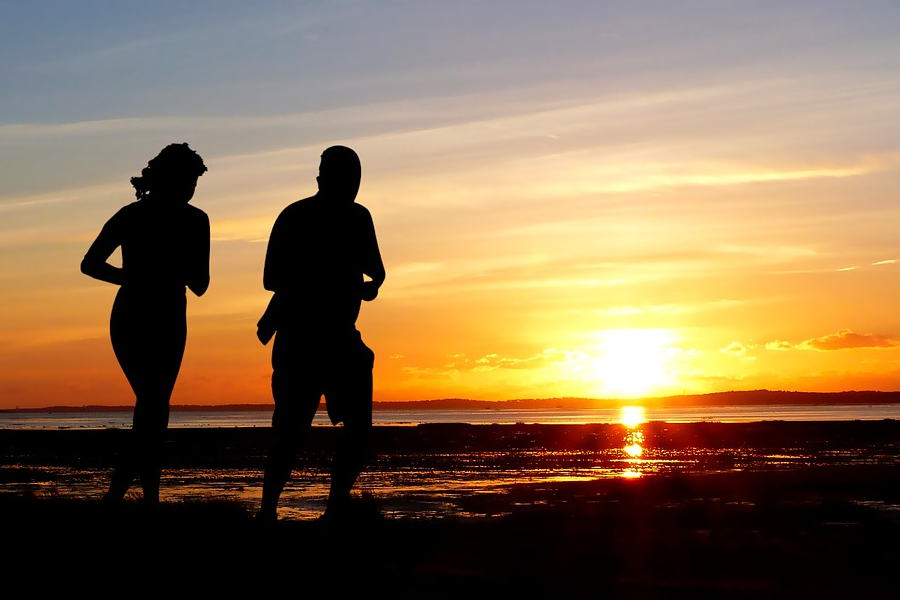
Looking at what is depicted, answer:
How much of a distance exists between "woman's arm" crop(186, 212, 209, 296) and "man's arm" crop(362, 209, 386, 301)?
109 centimetres

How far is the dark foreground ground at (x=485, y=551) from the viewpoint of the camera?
4.79 meters

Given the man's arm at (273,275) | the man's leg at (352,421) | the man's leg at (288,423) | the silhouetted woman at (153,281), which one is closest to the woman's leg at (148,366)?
the silhouetted woman at (153,281)

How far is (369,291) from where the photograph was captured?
7.16m

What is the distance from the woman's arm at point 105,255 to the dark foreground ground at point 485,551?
4.94ft

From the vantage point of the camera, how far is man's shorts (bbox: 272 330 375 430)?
275 inches

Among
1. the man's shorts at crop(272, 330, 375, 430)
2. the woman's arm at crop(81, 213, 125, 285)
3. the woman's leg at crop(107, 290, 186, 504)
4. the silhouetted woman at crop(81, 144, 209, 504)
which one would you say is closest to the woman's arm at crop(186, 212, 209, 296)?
the silhouetted woman at crop(81, 144, 209, 504)

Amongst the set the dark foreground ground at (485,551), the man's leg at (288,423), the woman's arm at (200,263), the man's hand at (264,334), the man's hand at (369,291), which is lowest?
the dark foreground ground at (485,551)

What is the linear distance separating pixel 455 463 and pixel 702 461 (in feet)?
15.3

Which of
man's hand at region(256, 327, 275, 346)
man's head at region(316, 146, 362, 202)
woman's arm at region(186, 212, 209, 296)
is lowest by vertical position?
man's hand at region(256, 327, 275, 346)

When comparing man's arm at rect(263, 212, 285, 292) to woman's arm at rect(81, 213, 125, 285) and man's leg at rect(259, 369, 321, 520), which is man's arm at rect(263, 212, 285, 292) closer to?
man's leg at rect(259, 369, 321, 520)

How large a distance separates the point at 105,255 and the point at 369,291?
69.1 inches

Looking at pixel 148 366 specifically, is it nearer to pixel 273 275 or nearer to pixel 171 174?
pixel 273 275

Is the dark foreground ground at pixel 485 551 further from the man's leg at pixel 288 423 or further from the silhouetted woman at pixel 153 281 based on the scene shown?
the silhouetted woman at pixel 153 281

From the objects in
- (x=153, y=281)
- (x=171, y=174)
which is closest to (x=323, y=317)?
(x=153, y=281)
